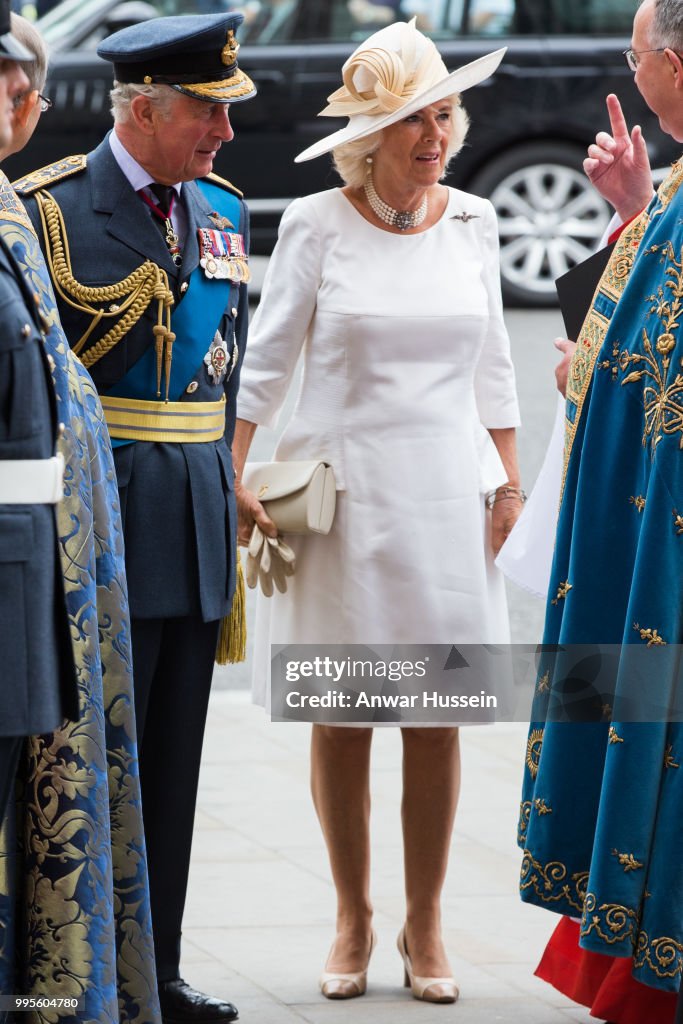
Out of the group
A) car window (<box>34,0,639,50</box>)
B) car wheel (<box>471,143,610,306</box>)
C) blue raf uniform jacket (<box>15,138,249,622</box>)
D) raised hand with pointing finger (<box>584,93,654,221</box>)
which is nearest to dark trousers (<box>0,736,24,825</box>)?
blue raf uniform jacket (<box>15,138,249,622</box>)

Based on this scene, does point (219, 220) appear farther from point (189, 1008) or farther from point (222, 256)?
point (189, 1008)

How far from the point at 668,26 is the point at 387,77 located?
717 mm

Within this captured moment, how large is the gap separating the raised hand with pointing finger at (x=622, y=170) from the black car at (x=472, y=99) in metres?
6.83

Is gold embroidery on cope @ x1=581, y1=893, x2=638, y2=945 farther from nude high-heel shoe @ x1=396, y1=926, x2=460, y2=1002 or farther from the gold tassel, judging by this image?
the gold tassel

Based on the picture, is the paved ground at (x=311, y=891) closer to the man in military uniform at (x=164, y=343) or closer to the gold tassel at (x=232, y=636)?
the man in military uniform at (x=164, y=343)

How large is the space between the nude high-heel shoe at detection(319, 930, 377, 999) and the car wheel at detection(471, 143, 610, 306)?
781 centimetres

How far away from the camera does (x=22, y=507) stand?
268 centimetres

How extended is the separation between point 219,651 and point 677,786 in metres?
0.95

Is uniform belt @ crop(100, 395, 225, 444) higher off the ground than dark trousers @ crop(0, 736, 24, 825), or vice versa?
uniform belt @ crop(100, 395, 225, 444)

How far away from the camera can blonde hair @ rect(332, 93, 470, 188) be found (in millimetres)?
3998

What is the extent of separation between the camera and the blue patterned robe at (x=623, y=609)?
3.41m

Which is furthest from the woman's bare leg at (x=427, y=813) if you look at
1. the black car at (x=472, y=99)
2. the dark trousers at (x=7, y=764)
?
the black car at (x=472, y=99)

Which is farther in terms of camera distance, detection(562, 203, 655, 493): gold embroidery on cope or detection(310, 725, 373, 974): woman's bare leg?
detection(310, 725, 373, 974): woman's bare leg

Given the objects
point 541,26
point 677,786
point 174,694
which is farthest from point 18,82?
point 541,26
